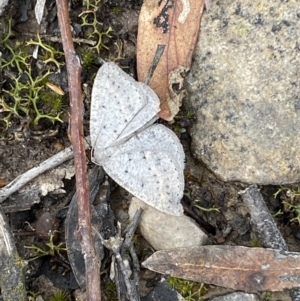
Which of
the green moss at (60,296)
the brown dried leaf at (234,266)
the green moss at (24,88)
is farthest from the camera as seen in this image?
the green moss at (24,88)

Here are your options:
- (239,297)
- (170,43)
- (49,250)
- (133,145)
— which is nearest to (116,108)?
(133,145)

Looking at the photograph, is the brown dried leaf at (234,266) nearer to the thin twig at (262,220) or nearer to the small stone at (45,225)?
the thin twig at (262,220)

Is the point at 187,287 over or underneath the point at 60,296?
over

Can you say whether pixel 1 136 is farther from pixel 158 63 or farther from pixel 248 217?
pixel 248 217

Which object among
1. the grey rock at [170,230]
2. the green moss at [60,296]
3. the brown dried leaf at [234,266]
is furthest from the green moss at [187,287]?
the green moss at [60,296]

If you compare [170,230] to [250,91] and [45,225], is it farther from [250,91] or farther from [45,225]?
[250,91]

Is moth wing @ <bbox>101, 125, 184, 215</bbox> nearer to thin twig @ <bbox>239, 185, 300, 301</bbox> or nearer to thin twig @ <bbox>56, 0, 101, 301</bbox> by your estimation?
thin twig @ <bbox>56, 0, 101, 301</bbox>
